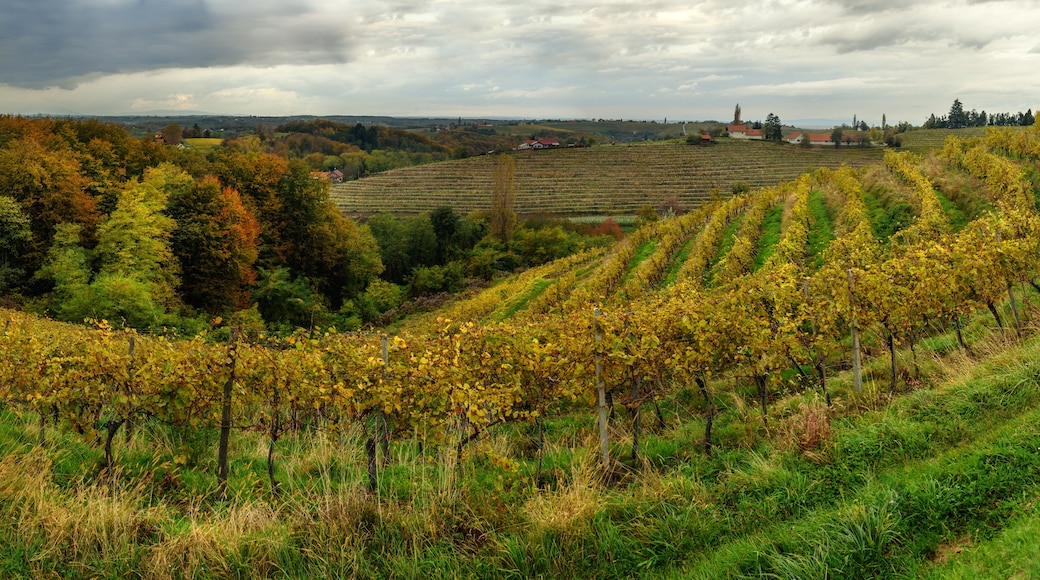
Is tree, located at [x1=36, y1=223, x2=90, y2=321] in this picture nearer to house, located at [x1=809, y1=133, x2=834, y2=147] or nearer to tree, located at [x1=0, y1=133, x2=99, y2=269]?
tree, located at [x1=0, y1=133, x2=99, y2=269]

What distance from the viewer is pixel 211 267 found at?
40.1 m

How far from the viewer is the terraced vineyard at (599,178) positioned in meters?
89.2

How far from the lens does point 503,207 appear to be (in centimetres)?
6938

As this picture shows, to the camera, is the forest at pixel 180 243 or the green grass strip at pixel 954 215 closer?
the green grass strip at pixel 954 215

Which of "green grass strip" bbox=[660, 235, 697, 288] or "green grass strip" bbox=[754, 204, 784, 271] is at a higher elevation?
"green grass strip" bbox=[754, 204, 784, 271]

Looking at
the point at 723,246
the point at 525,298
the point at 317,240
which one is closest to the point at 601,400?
the point at 723,246

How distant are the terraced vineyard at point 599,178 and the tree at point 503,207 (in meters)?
12.2

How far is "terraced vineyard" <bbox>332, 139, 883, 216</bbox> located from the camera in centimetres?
8925

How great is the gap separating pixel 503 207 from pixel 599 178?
3881 cm

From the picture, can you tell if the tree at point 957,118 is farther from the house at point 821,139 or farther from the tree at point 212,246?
the tree at point 212,246

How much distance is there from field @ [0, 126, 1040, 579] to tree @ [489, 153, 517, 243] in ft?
195

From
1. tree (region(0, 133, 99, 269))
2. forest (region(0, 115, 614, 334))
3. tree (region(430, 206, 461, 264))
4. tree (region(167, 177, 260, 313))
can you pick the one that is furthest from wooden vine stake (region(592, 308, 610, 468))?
tree (region(430, 206, 461, 264))

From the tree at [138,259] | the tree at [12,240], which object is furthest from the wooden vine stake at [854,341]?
the tree at [12,240]

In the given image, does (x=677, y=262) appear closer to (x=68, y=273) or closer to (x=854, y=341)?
(x=854, y=341)
